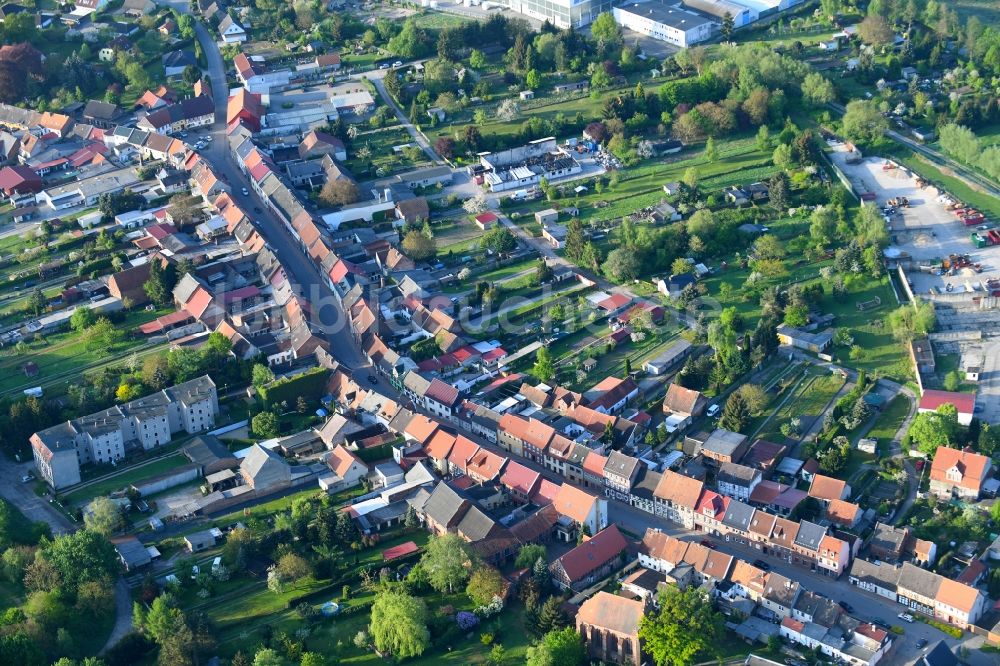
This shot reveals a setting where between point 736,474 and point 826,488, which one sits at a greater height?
point 736,474

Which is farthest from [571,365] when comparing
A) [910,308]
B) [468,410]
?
[910,308]

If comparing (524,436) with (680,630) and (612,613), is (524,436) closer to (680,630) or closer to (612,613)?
(612,613)

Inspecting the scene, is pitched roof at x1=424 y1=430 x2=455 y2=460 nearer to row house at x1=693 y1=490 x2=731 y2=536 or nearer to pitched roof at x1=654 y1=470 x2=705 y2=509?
pitched roof at x1=654 y1=470 x2=705 y2=509

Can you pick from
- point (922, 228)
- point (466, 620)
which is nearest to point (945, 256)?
point (922, 228)

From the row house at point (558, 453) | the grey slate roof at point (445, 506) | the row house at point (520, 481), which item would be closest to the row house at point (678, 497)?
the row house at point (558, 453)

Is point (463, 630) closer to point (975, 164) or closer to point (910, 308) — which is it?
point (910, 308)
